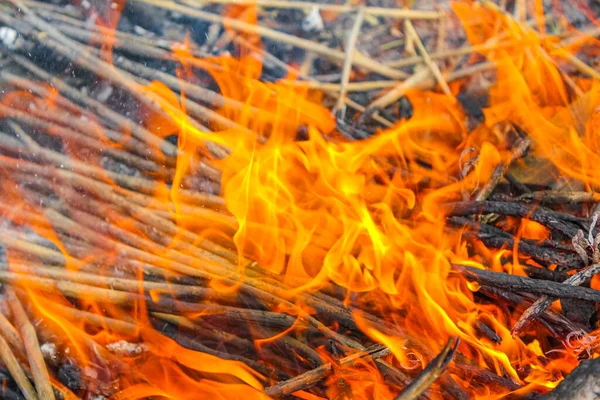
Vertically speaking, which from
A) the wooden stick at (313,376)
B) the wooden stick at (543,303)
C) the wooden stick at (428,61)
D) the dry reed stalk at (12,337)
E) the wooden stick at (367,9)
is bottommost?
the dry reed stalk at (12,337)

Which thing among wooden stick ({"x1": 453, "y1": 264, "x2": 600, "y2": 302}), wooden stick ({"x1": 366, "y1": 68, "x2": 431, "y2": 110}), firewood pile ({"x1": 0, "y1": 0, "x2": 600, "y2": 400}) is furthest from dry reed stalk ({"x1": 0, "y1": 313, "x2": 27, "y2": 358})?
wooden stick ({"x1": 366, "y1": 68, "x2": 431, "y2": 110})

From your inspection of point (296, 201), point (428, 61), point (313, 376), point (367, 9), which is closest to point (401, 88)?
point (428, 61)

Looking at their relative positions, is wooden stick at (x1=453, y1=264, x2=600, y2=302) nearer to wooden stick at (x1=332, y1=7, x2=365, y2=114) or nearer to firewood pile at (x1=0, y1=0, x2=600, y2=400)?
firewood pile at (x1=0, y1=0, x2=600, y2=400)

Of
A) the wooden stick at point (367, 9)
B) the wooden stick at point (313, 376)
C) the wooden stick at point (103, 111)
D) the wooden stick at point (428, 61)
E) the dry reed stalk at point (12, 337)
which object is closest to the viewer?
the wooden stick at point (313, 376)

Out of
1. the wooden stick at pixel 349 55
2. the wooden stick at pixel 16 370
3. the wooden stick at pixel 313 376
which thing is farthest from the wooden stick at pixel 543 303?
the wooden stick at pixel 16 370

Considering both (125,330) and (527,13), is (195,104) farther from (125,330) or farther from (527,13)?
(527,13)

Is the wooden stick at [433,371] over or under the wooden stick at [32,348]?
over

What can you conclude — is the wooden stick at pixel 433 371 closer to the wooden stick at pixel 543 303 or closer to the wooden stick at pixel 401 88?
the wooden stick at pixel 543 303

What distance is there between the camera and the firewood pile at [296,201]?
171cm

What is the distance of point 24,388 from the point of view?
1.70 meters

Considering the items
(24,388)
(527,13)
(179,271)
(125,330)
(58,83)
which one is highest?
(527,13)

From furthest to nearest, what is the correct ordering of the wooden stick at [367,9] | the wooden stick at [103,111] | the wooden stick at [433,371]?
the wooden stick at [367,9] → the wooden stick at [103,111] → the wooden stick at [433,371]

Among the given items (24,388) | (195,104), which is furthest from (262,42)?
(24,388)

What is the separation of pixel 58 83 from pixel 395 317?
5.21ft
